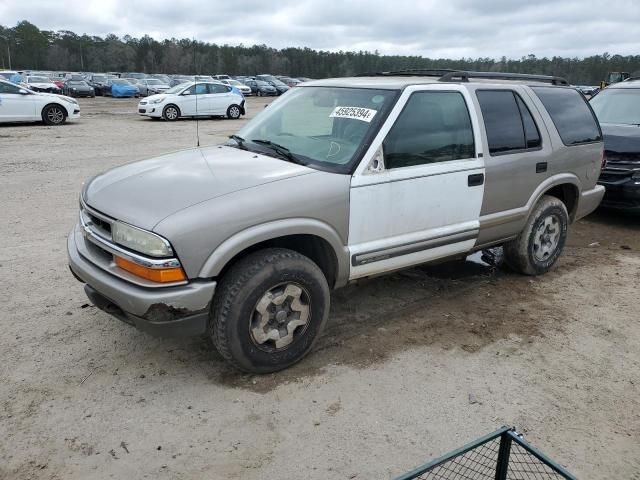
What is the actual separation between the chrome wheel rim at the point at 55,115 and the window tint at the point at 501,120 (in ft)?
51.7

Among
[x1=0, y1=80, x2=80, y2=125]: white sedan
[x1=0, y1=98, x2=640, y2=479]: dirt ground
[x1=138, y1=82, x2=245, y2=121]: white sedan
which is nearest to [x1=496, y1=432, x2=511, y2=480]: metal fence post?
[x1=0, y1=98, x2=640, y2=479]: dirt ground

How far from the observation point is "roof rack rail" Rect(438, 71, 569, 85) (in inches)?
168

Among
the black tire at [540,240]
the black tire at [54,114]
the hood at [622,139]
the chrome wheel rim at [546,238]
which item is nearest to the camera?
the black tire at [540,240]

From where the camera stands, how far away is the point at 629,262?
18.6ft

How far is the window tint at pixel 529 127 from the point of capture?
461cm

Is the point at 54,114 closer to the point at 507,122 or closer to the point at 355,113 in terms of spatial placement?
the point at 355,113

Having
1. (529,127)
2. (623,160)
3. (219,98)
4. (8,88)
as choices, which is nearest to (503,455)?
(529,127)

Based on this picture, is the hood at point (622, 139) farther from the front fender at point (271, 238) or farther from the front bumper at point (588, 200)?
the front fender at point (271, 238)

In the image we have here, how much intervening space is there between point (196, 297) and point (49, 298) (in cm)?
212

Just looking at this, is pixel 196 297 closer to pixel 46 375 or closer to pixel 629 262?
pixel 46 375

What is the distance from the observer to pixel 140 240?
9.55ft

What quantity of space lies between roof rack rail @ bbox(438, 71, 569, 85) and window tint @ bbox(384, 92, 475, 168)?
0.23 metres

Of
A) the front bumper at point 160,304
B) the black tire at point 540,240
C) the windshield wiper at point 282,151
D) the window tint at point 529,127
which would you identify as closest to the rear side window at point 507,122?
the window tint at point 529,127

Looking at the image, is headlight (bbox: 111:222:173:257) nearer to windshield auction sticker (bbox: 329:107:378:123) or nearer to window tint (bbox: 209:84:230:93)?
windshield auction sticker (bbox: 329:107:378:123)
